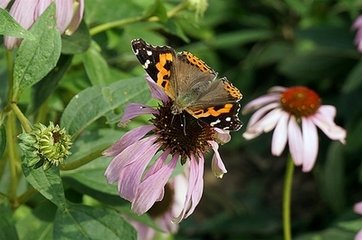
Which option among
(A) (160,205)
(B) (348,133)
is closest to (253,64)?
(B) (348,133)

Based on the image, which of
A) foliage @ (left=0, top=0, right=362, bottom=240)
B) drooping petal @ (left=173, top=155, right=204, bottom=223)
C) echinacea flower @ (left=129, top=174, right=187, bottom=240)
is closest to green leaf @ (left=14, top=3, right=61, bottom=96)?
foliage @ (left=0, top=0, right=362, bottom=240)

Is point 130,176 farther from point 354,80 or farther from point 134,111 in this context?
point 354,80

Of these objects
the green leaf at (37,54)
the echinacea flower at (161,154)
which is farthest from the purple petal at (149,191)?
the green leaf at (37,54)

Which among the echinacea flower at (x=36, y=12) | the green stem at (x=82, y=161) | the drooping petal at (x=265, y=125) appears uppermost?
the echinacea flower at (x=36, y=12)

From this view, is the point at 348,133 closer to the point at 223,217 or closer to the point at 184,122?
the point at 223,217

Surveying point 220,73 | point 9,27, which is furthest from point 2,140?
point 220,73

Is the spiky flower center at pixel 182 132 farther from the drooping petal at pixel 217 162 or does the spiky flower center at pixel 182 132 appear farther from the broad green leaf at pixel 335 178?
the broad green leaf at pixel 335 178
